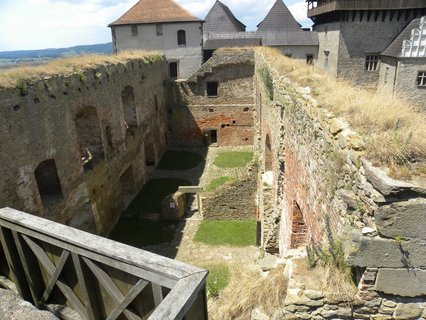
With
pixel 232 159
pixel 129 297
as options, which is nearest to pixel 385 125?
pixel 129 297

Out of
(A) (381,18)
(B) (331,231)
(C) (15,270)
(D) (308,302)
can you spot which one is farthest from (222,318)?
(A) (381,18)

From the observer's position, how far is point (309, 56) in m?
30.0

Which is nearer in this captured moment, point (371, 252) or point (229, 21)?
point (371, 252)

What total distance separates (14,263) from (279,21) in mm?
31489

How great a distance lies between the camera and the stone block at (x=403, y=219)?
3240mm

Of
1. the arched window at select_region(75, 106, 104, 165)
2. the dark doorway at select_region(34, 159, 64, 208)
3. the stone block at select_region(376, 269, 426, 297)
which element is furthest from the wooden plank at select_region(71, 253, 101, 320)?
the arched window at select_region(75, 106, 104, 165)

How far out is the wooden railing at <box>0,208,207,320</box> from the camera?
2.23 metres

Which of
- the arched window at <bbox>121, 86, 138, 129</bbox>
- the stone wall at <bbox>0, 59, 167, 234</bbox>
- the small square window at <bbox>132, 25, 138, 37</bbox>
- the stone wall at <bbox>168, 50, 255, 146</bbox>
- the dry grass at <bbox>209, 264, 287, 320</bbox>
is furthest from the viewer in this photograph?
the small square window at <bbox>132, 25, 138, 37</bbox>

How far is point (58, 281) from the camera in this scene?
3275mm

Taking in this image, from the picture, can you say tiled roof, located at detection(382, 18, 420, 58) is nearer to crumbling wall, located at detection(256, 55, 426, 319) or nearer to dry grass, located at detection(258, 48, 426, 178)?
dry grass, located at detection(258, 48, 426, 178)

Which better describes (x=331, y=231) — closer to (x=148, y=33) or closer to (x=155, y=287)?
(x=155, y=287)

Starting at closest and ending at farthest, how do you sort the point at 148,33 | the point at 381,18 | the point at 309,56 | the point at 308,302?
1. the point at 308,302
2. the point at 148,33
3. the point at 381,18
4. the point at 309,56

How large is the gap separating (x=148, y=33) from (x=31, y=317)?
23.9 metres

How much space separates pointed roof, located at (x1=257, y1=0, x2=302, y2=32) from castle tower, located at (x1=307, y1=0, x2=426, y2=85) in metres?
4.06
